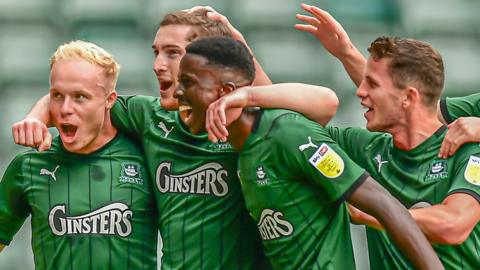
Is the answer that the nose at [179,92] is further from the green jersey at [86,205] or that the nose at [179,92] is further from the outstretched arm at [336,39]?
the outstretched arm at [336,39]

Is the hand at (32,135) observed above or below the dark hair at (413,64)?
below

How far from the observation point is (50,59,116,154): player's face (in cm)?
512

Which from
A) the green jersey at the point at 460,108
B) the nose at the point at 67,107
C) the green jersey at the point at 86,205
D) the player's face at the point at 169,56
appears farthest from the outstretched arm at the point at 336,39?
the nose at the point at 67,107

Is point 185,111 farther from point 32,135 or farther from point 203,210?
point 32,135

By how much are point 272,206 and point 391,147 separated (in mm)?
649

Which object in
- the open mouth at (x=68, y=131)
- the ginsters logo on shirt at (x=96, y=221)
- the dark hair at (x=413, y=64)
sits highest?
the dark hair at (x=413, y=64)

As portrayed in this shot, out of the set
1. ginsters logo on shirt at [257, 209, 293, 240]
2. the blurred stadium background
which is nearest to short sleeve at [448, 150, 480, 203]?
ginsters logo on shirt at [257, 209, 293, 240]

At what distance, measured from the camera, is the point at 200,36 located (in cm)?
529

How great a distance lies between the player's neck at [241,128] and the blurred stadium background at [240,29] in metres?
4.59

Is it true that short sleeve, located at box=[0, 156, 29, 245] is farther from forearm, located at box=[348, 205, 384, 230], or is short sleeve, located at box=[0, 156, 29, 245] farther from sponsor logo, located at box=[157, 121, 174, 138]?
forearm, located at box=[348, 205, 384, 230]

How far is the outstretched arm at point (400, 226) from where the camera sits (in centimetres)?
448

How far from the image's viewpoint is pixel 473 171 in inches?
192

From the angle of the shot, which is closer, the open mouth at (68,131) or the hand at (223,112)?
the hand at (223,112)

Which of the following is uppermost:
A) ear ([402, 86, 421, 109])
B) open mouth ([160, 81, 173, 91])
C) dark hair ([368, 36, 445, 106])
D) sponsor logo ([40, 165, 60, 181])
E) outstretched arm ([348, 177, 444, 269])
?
dark hair ([368, 36, 445, 106])
